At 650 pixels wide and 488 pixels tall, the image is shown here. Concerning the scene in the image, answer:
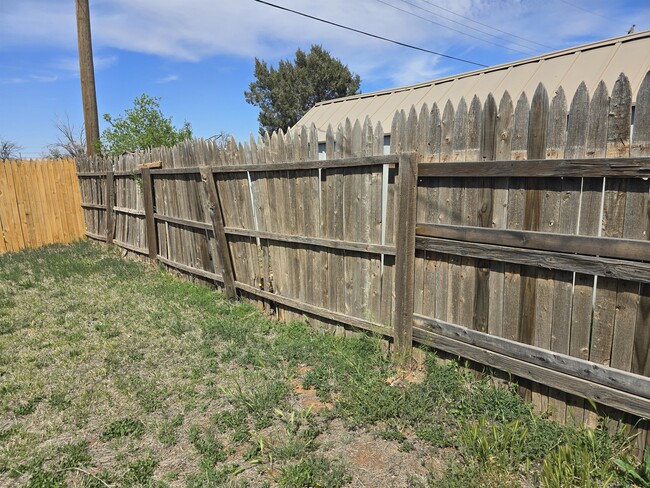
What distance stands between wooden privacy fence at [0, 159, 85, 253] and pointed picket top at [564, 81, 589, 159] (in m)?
11.3

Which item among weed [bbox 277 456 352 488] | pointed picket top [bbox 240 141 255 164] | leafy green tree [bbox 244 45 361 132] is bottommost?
weed [bbox 277 456 352 488]

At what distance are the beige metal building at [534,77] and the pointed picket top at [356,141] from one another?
5.24 meters

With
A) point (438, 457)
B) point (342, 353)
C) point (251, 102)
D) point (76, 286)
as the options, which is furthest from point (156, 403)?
point (251, 102)

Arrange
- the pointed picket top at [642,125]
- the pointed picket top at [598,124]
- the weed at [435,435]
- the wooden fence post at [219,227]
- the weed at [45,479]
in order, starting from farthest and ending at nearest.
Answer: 1. the wooden fence post at [219,227]
2. the weed at [435,435]
3. the weed at [45,479]
4. the pointed picket top at [598,124]
5. the pointed picket top at [642,125]

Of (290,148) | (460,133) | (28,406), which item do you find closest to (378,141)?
(460,133)

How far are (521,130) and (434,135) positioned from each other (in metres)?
0.68

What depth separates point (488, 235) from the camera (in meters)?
2.93

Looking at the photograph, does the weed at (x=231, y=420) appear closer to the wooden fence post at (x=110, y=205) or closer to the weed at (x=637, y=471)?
the weed at (x=637, y=471)

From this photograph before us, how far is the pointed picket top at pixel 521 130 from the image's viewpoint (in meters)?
2.69

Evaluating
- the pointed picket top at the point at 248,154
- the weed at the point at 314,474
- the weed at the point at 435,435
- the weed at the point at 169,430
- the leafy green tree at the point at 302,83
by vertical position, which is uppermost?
the leafy green tree at the point at 302,83

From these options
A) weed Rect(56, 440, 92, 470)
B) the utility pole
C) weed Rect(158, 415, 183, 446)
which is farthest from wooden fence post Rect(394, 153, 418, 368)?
the utility pole

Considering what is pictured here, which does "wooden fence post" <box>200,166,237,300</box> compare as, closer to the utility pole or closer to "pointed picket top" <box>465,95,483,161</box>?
"pointed picket top" <box>465,95,483,161</box>

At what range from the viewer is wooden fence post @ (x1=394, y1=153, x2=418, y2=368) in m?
3.36

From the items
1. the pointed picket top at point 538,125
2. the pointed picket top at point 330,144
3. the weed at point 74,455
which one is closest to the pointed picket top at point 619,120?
the pointed picket top at point 538,125
